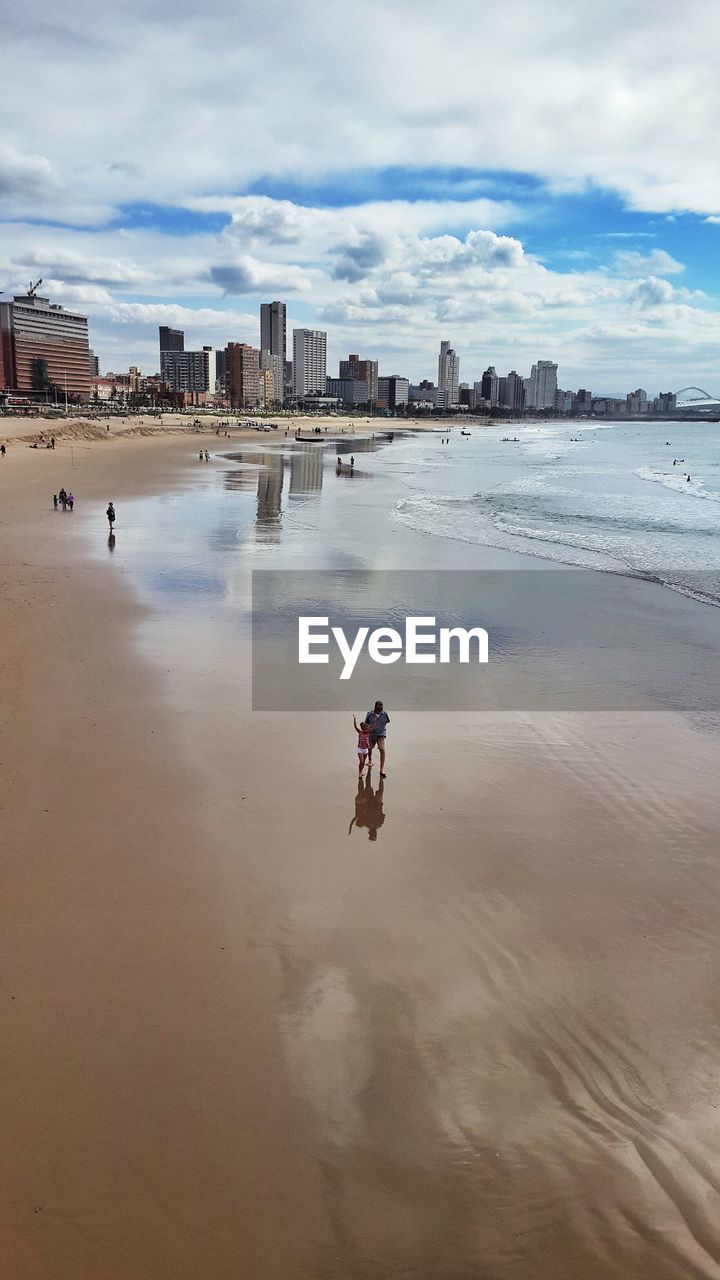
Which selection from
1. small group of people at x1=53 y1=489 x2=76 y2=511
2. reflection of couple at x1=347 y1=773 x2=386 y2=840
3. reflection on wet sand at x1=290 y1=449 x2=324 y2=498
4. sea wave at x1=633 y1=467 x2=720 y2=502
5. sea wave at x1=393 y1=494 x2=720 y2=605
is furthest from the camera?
sea wave at x1=633 y1=467 x2=720 y2=502

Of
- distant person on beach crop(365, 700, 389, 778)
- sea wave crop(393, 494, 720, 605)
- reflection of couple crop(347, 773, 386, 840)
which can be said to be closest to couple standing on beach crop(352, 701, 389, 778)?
distant person on beach crop(365, 700, 389, 778)

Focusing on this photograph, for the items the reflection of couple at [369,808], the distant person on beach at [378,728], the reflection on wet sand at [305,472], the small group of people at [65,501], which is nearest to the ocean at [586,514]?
the reflection on wet sand at [305,472]

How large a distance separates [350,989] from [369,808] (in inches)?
136

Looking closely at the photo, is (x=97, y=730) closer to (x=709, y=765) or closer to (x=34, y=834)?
(x=34, y=834)

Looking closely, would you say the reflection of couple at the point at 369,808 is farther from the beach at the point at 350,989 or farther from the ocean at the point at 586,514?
the ocean at the point at 586,514

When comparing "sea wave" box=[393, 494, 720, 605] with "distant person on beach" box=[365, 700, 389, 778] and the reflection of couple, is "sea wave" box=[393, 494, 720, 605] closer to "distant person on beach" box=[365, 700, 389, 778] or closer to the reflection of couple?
"distant person on beach" box=[365, 700, 389, 778]

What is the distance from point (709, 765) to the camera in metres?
12.0

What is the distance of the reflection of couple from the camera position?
995 cm

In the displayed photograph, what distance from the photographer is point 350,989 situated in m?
7.07

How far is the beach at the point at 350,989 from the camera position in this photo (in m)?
5.11

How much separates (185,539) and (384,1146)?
2673 centimetres

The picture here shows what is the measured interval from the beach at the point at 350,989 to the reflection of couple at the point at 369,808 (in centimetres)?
6

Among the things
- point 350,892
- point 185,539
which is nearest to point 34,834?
point 350,892

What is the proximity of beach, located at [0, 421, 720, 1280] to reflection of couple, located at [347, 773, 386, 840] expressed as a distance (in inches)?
2.3
